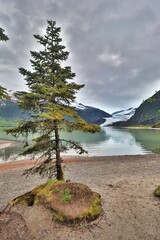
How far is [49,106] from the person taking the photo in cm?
1079

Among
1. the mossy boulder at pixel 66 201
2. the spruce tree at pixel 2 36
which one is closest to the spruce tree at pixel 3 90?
the spruce tree at pixel 2 36

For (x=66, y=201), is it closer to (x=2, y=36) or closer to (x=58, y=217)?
(x=58, y=217)

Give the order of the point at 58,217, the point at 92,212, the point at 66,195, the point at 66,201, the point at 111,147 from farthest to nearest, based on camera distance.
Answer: the point at 111,147, the point at 66,195, the point at 66,201, the point at 92,212, the point at 58,217

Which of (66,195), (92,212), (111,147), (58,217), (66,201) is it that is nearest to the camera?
(58,217)

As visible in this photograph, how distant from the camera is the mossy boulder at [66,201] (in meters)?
8.16

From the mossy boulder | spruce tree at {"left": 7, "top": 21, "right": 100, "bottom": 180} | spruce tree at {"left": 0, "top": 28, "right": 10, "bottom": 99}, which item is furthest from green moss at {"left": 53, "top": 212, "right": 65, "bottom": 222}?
spruce tree at {"left": 0, "top": 28, "right": 10, "bottom": 99}

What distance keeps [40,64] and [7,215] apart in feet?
33.1

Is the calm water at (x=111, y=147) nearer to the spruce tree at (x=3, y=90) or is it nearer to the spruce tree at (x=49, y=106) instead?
the spruce tree at (x=49, y=106)

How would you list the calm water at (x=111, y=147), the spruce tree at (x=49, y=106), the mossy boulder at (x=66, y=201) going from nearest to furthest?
the mossy boulder at (x=66, y=201) → the spruce tree at (x=49, y=106) → the calm water at (x=111, y=147)

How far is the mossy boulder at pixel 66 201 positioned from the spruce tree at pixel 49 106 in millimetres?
2555

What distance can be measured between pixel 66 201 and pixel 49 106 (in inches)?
199

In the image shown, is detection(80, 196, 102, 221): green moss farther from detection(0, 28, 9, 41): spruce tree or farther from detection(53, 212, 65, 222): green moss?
detection(0, 28, 9, 41): spruce tree

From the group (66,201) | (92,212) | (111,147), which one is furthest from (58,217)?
(111,147)

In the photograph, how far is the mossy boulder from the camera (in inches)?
321
